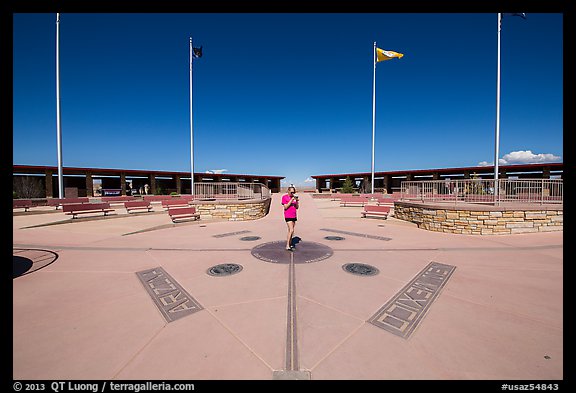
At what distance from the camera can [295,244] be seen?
6723 millimetres

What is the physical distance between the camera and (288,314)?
2.99 m

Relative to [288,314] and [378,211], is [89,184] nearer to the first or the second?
[378,211]

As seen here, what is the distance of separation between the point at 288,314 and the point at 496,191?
1031 cm

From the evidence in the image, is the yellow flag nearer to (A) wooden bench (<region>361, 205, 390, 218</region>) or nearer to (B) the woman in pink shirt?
(A) wooden bench (<region>361, 205, 390, 218</region>)

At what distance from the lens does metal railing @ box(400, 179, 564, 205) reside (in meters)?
8.86

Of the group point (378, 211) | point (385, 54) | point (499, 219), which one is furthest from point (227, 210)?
point (385, 54)

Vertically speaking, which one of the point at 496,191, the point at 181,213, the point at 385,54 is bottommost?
the point at 181,213

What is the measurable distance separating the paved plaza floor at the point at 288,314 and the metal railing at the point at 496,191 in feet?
12.6

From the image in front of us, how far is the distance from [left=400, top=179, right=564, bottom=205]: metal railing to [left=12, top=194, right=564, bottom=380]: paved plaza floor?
3855 mm

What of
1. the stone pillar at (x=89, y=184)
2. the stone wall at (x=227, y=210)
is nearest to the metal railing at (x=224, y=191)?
the stone wall at (x=227, y=210)

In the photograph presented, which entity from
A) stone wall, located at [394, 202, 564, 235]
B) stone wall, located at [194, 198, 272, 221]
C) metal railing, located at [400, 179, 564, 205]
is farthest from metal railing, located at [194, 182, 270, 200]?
stone wall, located at [394, 202, 564, 235]

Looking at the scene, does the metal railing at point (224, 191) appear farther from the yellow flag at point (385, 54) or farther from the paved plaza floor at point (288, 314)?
the yellow flag at point (385, 54)

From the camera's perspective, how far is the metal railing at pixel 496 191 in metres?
8.86
